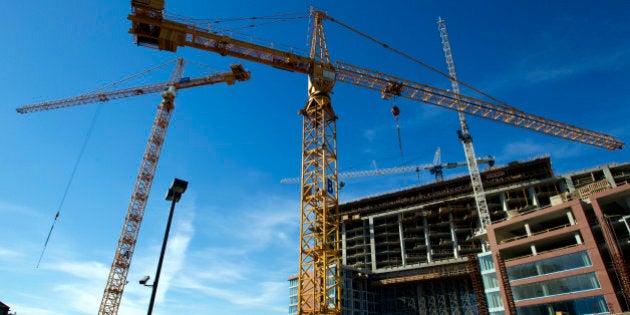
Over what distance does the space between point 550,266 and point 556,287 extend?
2.60m

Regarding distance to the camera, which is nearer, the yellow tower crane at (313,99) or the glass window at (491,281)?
the yellow tower crane at (313,99)

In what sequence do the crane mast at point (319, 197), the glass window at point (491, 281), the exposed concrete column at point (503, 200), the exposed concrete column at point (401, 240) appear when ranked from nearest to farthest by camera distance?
the crane mast at point (319, 197)
the glass window at point (491, 281)
the exposed concrete column at point (503, 200)
the exposed concrete column at point (401, 240)

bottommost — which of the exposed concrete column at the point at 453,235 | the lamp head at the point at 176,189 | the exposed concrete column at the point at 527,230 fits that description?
the lamp head at the point at 176,189

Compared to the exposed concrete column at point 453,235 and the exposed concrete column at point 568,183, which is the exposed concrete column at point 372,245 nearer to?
the exposed concrete column at point 453,235

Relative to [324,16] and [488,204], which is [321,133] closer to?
[324,16]

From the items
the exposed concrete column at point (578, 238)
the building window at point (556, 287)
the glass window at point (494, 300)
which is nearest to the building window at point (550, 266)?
the building window at point (556, 287)

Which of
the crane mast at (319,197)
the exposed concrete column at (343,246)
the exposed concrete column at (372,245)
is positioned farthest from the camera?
the exposed concrete column at (343,246)

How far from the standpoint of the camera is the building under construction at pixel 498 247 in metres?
46.3

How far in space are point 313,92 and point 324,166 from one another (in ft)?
34.0

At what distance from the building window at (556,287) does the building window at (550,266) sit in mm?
1162

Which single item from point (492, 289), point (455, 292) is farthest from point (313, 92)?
point (455, 292)

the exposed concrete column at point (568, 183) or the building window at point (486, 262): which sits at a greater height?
the exposed concrete column at point (568, 183)

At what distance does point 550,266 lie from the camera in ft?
159

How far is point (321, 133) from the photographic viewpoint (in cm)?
4600
